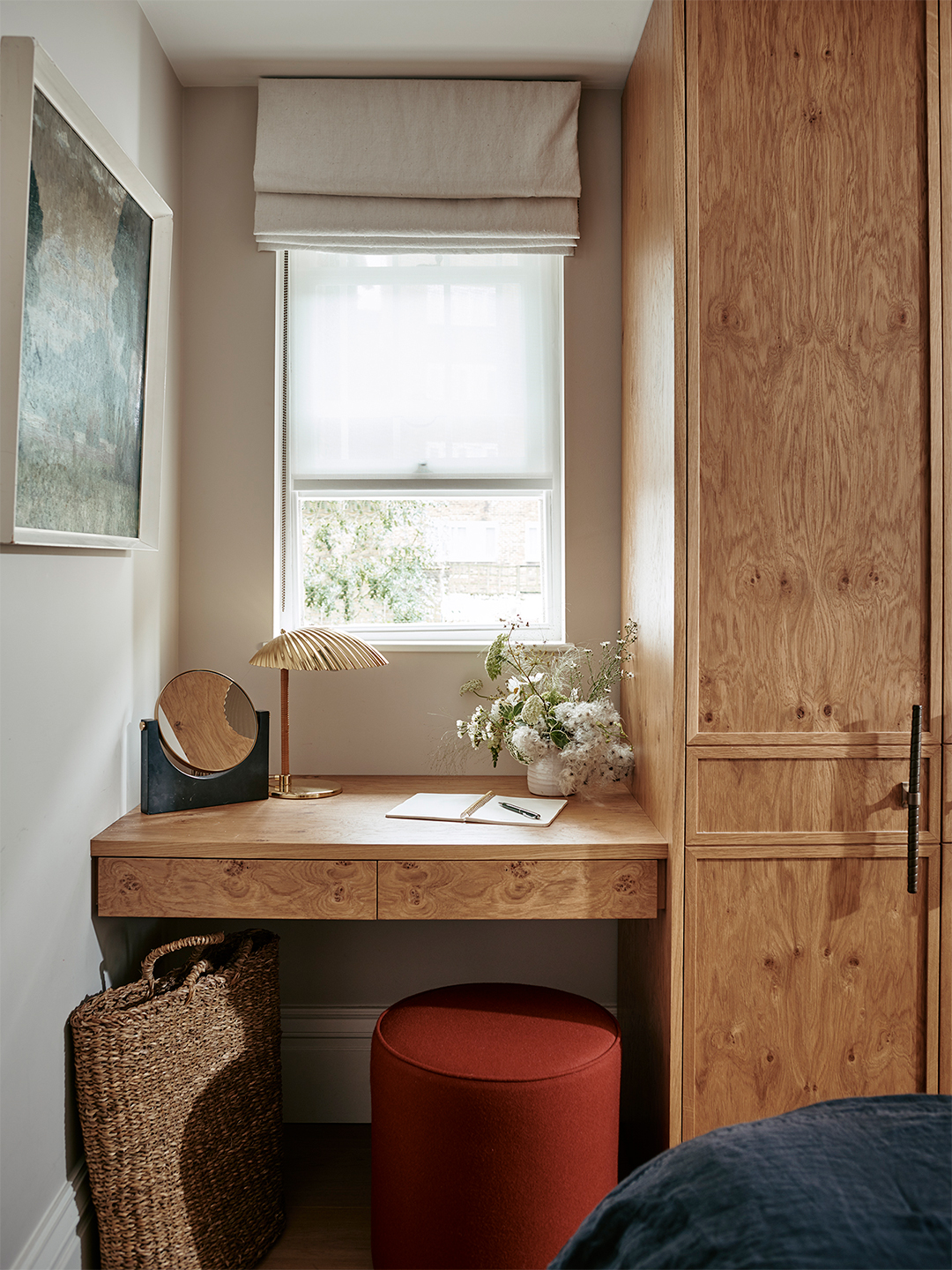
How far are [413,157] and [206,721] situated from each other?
1.63 meters

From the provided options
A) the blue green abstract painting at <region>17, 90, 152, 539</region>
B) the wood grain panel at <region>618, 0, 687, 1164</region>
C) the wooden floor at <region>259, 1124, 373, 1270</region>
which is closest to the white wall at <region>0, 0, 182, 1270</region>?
the blue green abstract painting at <region>17, 90, 152, 539</region>

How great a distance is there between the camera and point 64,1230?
175 centimetres

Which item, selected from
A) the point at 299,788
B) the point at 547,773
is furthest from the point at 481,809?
the point at 299,788

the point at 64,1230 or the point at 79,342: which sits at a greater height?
the point at 79,342

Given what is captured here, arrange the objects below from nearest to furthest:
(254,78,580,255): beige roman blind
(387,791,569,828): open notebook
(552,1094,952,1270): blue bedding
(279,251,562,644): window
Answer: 1. (552,1094,952,1270): blue bedding
2. (387,791,569,828): open notebook
3. (254,78,580,255): beige roman blind
4. (279,251,562,644): window

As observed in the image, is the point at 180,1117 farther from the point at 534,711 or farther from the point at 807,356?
the point at 807,356

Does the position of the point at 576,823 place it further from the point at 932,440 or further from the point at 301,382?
the point at 301,382

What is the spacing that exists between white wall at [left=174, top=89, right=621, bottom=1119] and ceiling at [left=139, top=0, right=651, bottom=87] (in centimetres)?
13

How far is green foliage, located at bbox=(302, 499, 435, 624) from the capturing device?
2.58 m

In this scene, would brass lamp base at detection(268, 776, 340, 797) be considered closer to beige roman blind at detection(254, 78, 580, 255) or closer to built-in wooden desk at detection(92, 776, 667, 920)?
built-in wooden desk at detection(92, 776, 667, 920)

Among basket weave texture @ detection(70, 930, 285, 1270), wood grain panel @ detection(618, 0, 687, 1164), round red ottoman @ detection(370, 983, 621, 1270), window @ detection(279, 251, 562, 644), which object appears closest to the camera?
round red ottoman @ detection(370, 983, 621, 1270)

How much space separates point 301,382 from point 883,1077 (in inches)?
89.9

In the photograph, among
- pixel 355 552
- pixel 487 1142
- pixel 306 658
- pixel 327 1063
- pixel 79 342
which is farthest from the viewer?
pixel 355 552

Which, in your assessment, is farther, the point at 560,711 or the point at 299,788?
the point at 299,788
